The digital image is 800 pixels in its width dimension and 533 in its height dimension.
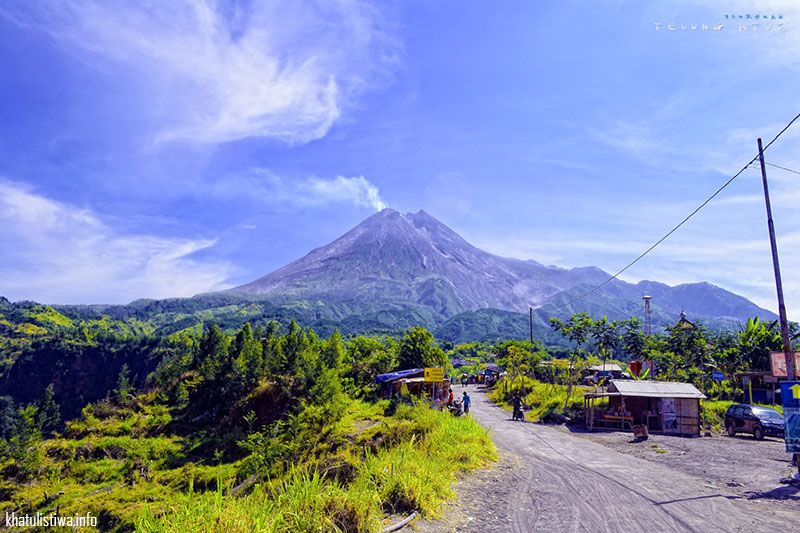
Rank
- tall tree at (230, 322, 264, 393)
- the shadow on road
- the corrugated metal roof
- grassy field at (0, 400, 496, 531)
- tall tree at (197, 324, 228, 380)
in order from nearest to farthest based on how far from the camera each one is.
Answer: grassy field at (0, 400, 496, 531), the shadow on road, the corrugated metal roof, tall tree at (230, 322, 264, 393), tall tree at (197, 324, 228, 380)

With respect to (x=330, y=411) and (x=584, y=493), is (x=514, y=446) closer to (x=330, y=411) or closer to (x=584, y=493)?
(x=584, y=493)

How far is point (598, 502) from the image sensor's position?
28.7ft

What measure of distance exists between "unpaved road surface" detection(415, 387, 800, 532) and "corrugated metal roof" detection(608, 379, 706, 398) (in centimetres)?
1072

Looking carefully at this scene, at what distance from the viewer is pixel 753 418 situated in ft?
69.2

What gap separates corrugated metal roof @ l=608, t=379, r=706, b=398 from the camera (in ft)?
74.0

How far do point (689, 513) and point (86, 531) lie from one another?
16.9 metres

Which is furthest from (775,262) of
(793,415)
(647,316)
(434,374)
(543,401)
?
(647,316)

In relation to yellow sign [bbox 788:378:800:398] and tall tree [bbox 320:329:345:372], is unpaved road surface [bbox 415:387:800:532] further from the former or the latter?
tall tree [bbox 320:329:345:372]

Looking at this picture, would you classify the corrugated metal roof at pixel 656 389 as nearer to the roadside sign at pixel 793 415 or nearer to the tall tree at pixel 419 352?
the roadside sign at pixel 793 415

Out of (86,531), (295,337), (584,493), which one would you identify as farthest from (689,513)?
(295,337)

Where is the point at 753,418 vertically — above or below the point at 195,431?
above

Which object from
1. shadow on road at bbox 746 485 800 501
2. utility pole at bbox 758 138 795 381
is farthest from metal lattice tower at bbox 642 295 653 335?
shadow on road at bbox 746 485 800 501

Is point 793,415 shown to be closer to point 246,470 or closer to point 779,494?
point 779,494

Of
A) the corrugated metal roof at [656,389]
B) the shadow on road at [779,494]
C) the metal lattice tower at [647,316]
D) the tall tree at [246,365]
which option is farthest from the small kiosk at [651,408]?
the metal lattice tower at [647,316]
